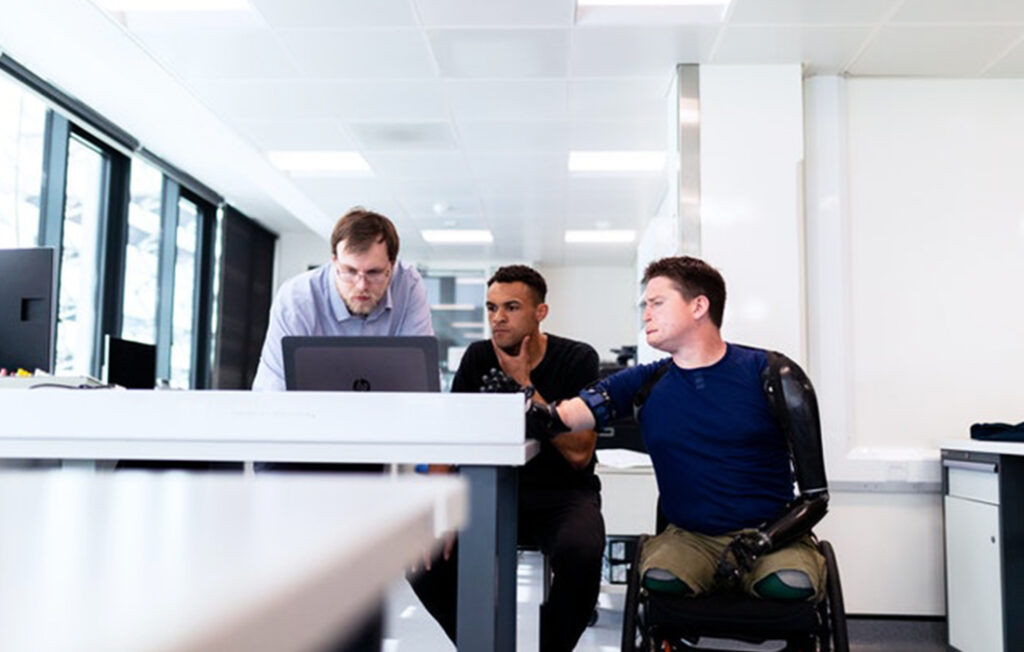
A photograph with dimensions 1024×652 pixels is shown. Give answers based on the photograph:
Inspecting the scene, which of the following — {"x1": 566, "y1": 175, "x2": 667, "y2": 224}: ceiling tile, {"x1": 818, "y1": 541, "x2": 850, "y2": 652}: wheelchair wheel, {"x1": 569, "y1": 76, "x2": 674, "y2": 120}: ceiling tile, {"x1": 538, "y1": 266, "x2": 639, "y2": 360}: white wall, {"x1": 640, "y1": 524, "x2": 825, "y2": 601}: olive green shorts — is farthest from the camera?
{"x1": 538, "y1": 266, "x2": 639, "y2": 360}: white wall

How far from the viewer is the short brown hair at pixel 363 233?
7.52 ft

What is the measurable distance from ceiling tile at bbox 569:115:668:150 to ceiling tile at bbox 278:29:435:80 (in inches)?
40.8

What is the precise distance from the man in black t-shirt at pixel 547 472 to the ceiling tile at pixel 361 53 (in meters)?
1.27

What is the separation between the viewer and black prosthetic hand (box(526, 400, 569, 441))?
1495 mm

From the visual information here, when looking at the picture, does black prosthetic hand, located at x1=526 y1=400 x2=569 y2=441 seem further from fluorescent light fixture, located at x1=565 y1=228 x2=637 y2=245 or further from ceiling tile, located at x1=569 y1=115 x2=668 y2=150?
fluorescent light fixture, located at x1=565 y1=228 x2=637 y2=245

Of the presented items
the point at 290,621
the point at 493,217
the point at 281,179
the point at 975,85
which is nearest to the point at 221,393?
the point at 290,621

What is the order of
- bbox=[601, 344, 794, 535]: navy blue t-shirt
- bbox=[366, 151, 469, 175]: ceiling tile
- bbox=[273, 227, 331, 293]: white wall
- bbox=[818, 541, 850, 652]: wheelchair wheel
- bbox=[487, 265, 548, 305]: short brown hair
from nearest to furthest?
bbox=[818, 541, 850, 652]: wheelchair wheel < bbox=[601, 344, 794, 535]: navy blue t-shirt < bbox=[487, 265, 548, 305]: short brown hair < bbox=[366, 151, 469, 175]: ceiling tile < bbox=[273, 227, 331, 293]: white wall

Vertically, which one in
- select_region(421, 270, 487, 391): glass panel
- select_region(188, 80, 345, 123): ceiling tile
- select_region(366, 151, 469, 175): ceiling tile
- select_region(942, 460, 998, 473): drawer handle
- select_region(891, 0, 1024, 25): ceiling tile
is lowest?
select_region(942, 460, 998, 473): drawer handle

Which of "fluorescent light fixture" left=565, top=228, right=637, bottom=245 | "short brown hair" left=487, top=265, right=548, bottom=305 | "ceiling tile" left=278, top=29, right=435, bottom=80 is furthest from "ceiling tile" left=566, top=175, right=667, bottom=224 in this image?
"short brown hair" left=487, top=265, right=548, bottom=305

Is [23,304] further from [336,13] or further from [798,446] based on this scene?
[798,446]

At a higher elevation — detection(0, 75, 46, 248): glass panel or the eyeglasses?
detection(0, 75, 46, 248): glass panel

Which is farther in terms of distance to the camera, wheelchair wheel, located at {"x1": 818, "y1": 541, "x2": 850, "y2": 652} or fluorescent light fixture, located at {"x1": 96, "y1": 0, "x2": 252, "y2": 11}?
fluorescent light fixture, located at {"x1": 96, "y1": 0, "x2": 252, "y2": 11}

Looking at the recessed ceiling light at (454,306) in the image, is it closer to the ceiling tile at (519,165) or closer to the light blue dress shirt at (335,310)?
the ceiling tile at (519,165)

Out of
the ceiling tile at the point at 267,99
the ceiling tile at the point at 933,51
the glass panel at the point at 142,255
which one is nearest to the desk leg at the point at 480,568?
the ceiling tile at the point at 933,51
